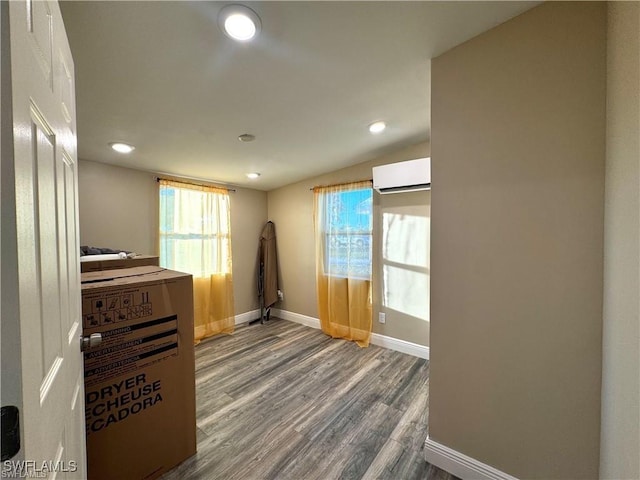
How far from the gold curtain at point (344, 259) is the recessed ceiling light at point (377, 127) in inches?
31.2

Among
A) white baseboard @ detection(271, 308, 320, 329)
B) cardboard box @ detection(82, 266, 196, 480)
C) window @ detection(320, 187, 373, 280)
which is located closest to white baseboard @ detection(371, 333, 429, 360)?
window @ detection(320, 187, 373, 280)

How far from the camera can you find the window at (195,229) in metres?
2.97

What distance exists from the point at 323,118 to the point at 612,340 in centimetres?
194

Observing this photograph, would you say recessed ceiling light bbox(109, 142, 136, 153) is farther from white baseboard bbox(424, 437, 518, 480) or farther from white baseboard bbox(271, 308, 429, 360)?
white baseboard bbox(424, 437, 518, 480)

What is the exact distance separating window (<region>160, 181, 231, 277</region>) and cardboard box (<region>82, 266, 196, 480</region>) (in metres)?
1.55

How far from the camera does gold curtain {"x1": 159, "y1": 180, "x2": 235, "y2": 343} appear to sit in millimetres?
2988

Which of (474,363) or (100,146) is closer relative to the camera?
(474,363)

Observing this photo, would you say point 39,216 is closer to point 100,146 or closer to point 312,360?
point 100,146

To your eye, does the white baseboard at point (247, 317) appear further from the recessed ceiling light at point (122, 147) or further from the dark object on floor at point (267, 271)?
the recessed ceiling light at point (122, 147)

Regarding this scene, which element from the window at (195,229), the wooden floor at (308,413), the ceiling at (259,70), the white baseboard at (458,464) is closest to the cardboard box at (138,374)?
the wooden floor at (308,413)

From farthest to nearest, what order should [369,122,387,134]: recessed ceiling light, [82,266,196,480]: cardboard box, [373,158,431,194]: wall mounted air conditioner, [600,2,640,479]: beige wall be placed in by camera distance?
1. [373,158,431,194]: wall mounted air conditioner
2. [369,122,387,134]: recessed ceiling light
3. [82,266,196,480]: cardboard box
4. [600,2,640,479]: beige wall

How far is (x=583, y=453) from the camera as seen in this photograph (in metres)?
1.07

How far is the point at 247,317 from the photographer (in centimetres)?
382

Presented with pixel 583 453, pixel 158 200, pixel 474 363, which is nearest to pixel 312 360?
pixel 474 363
